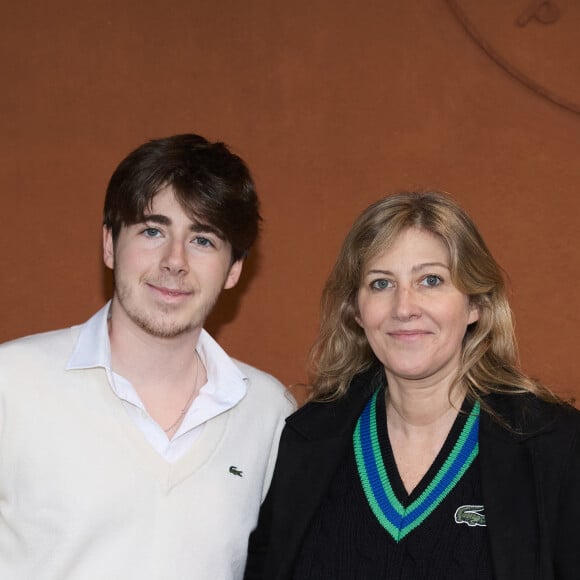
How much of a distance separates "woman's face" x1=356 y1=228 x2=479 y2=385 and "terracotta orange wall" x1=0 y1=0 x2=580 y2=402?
847 millimetres

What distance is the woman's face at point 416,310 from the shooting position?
2.36 meters

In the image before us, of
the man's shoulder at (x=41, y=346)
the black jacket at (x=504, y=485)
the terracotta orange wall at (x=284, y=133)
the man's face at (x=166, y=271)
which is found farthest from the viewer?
the terracotta orange wall at (x=284, y=133)

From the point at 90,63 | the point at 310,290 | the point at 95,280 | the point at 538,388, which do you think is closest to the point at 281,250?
the point at 310,290

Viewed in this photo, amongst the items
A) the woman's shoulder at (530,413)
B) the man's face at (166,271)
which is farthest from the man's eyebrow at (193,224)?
the woman's shoulder at (530,413)

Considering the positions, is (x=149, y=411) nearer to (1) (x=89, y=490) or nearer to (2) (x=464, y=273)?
(1) (x=89, y=490)

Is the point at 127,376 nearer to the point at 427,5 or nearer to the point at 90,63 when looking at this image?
the point at 90,63

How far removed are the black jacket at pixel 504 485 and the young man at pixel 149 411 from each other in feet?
0.29

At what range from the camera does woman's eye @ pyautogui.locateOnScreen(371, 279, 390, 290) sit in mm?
2461

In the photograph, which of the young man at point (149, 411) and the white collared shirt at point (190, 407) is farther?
the white collared shirt at point (190, 407)

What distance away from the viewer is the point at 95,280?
3.38m

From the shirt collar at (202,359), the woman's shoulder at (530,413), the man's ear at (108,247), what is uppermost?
the man's ear at (108,247)

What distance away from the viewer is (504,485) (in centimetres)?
224

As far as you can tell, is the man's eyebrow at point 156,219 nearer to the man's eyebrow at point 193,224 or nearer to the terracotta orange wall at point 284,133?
the man's eyebrow at point 193,224

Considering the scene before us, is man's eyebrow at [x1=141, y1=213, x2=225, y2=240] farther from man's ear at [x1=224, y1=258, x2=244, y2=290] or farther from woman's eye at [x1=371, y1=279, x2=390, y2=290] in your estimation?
woman's eye at [x1=371, y1=279, x2=390, y2=290]
